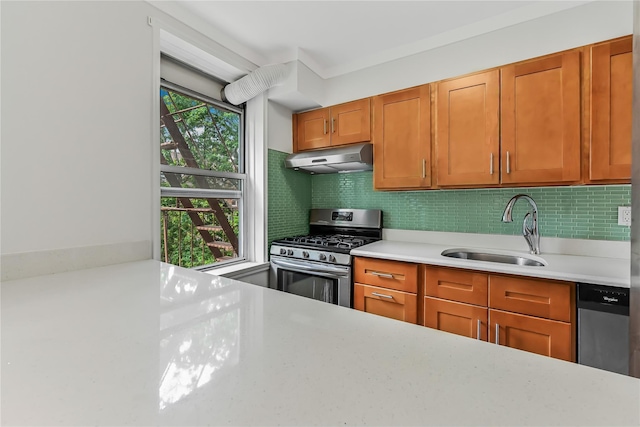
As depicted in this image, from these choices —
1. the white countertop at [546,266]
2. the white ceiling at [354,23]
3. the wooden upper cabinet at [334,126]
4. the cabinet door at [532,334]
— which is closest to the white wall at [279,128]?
the wooden upper cabinet at [334,126]

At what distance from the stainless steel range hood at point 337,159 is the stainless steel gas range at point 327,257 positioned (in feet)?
1.48

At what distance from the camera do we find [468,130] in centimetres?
198

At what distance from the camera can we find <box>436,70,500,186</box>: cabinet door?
1.90 m

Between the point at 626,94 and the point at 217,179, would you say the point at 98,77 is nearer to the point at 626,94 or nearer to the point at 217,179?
the point at 217,179

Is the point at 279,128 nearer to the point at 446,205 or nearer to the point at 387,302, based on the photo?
the point at 446,205

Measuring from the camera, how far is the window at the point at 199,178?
6.59ft

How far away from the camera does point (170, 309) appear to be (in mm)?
816

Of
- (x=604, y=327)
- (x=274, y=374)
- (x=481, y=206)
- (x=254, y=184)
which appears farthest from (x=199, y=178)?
(x=604, y=327)

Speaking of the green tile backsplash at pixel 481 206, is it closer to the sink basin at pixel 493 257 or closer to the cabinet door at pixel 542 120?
the sink basin at pixel 493 257

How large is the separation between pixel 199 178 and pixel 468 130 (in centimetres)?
205

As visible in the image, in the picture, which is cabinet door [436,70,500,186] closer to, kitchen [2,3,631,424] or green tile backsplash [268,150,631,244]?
kitchen [2,3,631,424]

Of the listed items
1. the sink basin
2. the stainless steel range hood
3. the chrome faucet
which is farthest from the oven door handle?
the chrome faucet

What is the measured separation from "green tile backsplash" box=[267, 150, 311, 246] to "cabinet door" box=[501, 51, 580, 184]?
1.80 meters

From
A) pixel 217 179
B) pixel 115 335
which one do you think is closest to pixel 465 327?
pixel 115 335
